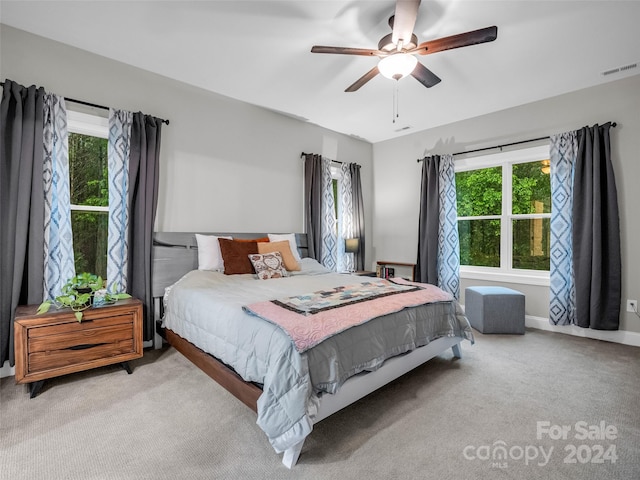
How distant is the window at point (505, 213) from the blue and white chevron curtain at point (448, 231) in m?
0.19

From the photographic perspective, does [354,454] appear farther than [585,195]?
No

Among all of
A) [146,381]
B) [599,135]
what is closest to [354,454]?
[146,381]

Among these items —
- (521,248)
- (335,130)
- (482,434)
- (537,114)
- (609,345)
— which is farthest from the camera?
(335,130)

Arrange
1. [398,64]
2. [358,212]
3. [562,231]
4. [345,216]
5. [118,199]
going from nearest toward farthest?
[398,64], [118,199], [562,231], [345,216], [358,212]

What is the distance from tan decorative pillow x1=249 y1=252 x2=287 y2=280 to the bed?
91mm

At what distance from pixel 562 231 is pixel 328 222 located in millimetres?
2813

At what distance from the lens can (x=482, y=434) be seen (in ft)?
5.79

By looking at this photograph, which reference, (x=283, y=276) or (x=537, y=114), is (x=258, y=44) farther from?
(x=537, y=114)

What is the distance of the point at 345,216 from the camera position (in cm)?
494

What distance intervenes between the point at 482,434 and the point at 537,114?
12.0 feet

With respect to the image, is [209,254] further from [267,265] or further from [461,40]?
[461,40]

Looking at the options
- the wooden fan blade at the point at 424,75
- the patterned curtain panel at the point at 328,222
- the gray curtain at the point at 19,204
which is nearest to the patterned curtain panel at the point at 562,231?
the wooden fan blade at the point at 424,75

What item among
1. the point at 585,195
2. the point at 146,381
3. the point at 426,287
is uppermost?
the point at 585,195

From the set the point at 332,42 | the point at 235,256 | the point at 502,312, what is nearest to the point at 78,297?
the point at 235,256
